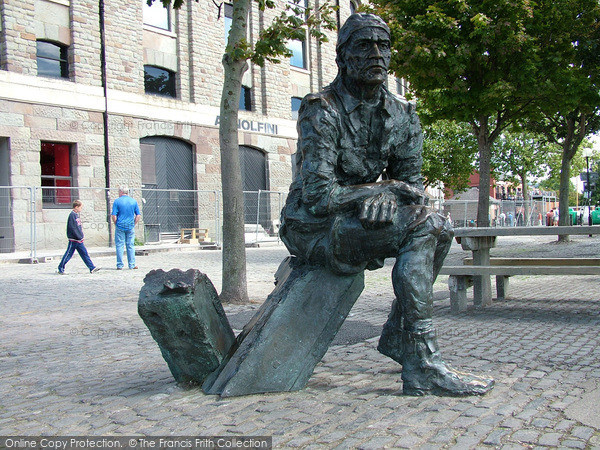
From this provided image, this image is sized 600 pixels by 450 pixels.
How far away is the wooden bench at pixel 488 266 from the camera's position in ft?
20.5

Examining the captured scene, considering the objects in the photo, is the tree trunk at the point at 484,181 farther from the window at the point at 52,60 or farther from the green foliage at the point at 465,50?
the window at the point at 52,60

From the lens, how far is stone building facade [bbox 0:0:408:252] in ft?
Answer: 58.3

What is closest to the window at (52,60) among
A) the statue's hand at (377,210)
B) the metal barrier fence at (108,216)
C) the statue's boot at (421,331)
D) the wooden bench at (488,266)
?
the metal barrier fence at (108,216)

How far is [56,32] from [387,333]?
18.4 m

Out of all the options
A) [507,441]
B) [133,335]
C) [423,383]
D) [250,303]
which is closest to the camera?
[507,441]

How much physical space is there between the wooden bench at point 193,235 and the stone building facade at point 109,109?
0.33m

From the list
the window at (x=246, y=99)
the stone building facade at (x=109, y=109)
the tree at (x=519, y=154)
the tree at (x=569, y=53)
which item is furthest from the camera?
the tree at (x=519, y=154)

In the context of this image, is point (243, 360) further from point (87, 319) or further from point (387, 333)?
point (87, 319)

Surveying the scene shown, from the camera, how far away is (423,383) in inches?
122

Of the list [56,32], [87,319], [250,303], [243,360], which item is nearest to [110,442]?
[243,360]

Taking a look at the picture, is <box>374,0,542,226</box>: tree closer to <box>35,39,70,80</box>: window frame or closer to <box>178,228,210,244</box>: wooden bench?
<box>178,228,210,244</box>: wooden bench

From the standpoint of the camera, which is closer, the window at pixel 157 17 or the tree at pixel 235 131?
the tree at pixel 235 131

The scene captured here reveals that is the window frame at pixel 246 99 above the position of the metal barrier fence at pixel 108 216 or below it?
above

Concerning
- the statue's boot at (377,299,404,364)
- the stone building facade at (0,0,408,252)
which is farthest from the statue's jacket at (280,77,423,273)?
the stone building facade at (0,0,408,252)
